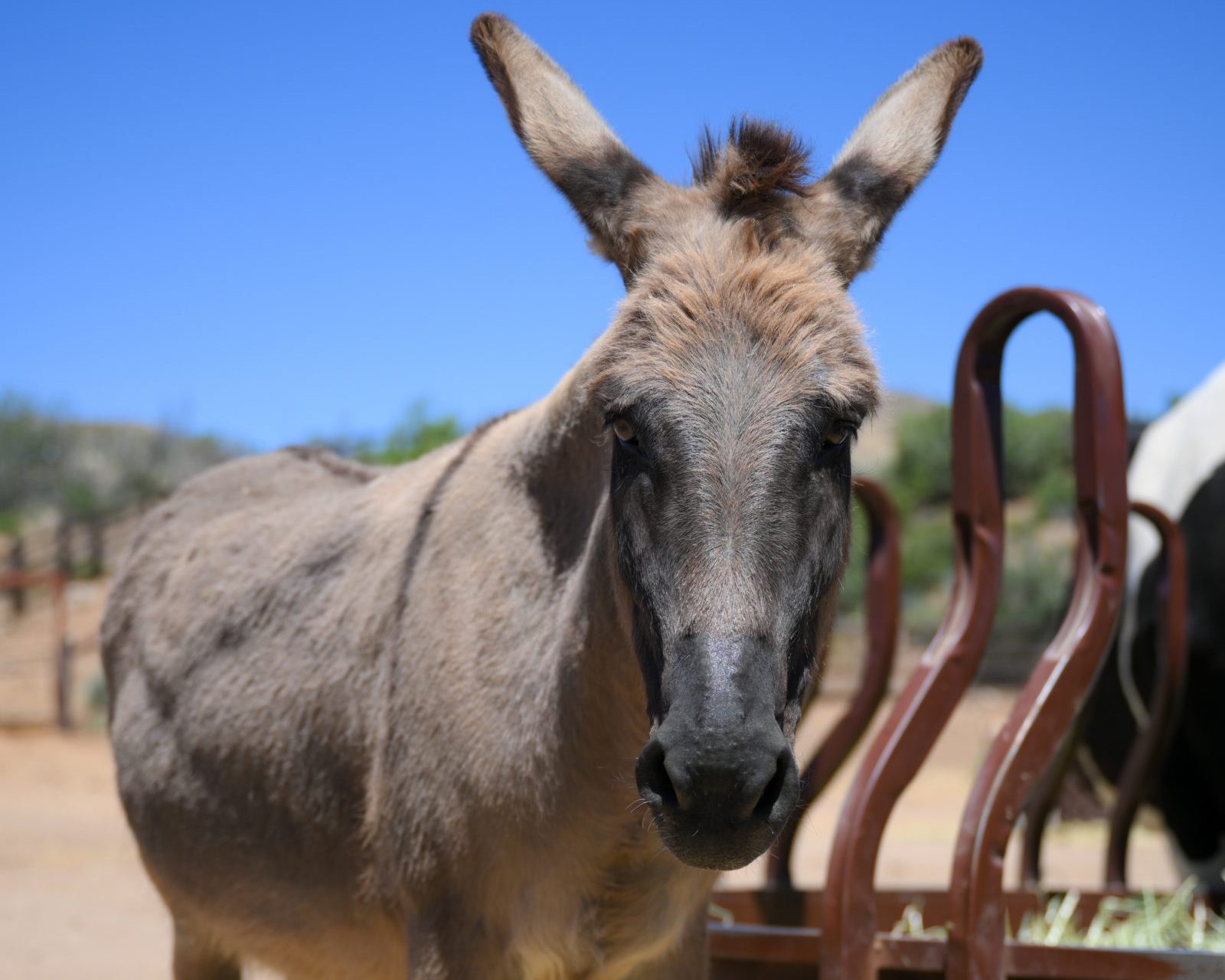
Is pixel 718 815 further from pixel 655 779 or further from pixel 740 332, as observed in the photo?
pixel 740 332

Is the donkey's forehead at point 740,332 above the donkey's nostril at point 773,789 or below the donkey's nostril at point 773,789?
above

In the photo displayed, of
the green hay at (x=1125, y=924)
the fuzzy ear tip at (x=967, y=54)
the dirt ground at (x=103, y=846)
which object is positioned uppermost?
the fuzzy ear tip at (x=967, y=54)

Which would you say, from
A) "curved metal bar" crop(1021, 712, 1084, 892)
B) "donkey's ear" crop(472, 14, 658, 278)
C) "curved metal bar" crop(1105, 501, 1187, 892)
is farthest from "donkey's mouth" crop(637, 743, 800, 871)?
"curved metal bar" crop(1021, 712, 1084, 892)

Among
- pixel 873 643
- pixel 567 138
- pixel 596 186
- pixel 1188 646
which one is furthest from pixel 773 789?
pixel 1188 646

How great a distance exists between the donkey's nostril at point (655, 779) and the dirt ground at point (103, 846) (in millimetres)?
1525

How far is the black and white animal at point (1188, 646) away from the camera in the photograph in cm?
566

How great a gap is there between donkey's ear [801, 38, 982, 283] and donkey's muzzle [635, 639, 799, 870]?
3.13 feet

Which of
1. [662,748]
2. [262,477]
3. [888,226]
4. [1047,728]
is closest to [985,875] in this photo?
[1047,728]

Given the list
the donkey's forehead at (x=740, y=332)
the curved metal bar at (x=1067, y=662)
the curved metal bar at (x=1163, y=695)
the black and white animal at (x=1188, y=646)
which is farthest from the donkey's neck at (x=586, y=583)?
the black and white animal at (x=1188, y=646)

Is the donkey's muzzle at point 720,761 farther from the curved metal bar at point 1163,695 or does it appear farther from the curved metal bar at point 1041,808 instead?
the curved metal bar at point 1041,808

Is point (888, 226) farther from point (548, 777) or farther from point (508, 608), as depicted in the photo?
point (548, 777)

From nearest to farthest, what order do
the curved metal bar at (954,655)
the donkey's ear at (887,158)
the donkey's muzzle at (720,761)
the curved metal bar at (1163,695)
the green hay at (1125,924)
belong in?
the donkey's muzzle at (720,761), the donkey's ear at (887,158), the curved metal bar at (954,655), the green hay at (1125,924), the curved metal bar at (1163,695)

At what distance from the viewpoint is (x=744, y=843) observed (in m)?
2.02

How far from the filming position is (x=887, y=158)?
2.76m
